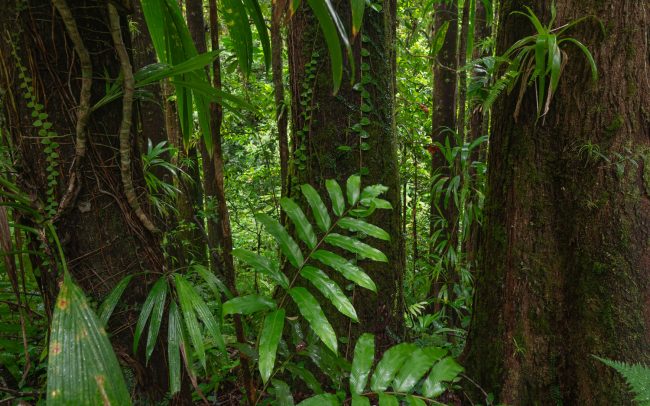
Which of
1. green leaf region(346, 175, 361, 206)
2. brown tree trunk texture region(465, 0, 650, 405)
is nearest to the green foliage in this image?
brown tree trunk texture region(465, 0, 650, 405)

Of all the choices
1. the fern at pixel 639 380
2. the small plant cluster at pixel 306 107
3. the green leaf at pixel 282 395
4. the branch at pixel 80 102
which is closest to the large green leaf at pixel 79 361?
the branch at pixel 80 102

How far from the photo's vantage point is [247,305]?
3.63 feet

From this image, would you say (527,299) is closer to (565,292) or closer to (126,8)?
(565,292)

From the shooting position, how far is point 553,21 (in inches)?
63.2

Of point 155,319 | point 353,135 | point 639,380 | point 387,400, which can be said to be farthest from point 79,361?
point 353,135

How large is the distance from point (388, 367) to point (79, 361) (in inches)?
29.8

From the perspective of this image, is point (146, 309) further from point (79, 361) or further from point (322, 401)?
point (322, 401)

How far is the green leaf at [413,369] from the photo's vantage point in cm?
114

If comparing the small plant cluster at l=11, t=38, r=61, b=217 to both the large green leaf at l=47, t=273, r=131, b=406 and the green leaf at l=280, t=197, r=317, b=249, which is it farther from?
the green leaf at l=280, t=197, r=317, b=249

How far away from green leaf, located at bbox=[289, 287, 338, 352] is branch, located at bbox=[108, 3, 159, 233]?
517mm

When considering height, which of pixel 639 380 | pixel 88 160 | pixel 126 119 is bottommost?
pixel 639 380

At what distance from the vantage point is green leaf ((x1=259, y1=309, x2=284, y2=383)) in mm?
989

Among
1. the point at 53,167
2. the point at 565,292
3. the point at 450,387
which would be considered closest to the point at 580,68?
the point at 565,292

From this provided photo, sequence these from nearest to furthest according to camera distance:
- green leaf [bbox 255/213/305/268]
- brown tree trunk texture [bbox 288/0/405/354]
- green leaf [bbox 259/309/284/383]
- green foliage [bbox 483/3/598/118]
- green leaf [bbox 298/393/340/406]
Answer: green leaf [bbox 259/309/284/383] < green leaf [bbox 298/393/340/406] < green leaf [bbox 255/213/305/268] < green foliage [bbox 483/3/598/118] < brown tree trunk texture [bbox 288/0/405/354]
